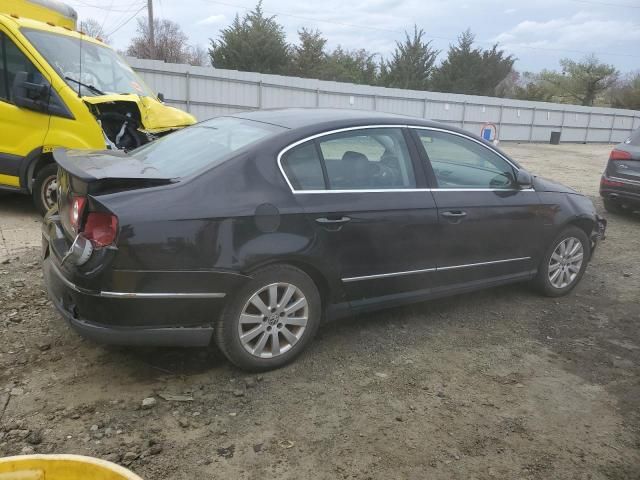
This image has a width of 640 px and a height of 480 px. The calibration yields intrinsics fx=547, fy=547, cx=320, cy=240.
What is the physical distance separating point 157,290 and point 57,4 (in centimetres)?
656

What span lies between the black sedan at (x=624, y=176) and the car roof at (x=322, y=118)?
5.95m

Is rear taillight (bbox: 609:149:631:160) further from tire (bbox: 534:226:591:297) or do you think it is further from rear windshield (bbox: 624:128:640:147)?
tire (bbox: 534:226:591:297)

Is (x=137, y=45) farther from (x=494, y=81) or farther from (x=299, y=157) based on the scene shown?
(x=299, y=157)

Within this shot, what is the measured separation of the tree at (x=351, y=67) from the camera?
39000 mm

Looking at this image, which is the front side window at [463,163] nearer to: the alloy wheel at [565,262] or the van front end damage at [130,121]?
the alloy wheel at [565,262]

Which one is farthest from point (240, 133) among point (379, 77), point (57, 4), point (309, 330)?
point (379, 77)

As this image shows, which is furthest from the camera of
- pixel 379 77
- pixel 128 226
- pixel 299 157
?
pixel 379 77

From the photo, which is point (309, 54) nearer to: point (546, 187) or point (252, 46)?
point (252, 46)

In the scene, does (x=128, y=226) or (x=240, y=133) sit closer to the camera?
(x=128, y=226)

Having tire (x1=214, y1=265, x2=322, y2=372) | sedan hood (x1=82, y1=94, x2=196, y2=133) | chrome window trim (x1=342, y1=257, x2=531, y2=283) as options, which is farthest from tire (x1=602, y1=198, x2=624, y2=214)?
tire (x1=214, y1=265, x2=322, y2=372)

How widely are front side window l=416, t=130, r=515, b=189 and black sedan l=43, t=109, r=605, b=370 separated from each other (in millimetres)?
12

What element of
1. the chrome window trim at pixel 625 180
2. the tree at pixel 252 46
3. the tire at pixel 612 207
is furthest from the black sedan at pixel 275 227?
the tree at pixel 252 46

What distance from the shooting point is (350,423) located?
297 cm

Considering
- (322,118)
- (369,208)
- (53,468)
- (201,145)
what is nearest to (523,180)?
(369,208)
